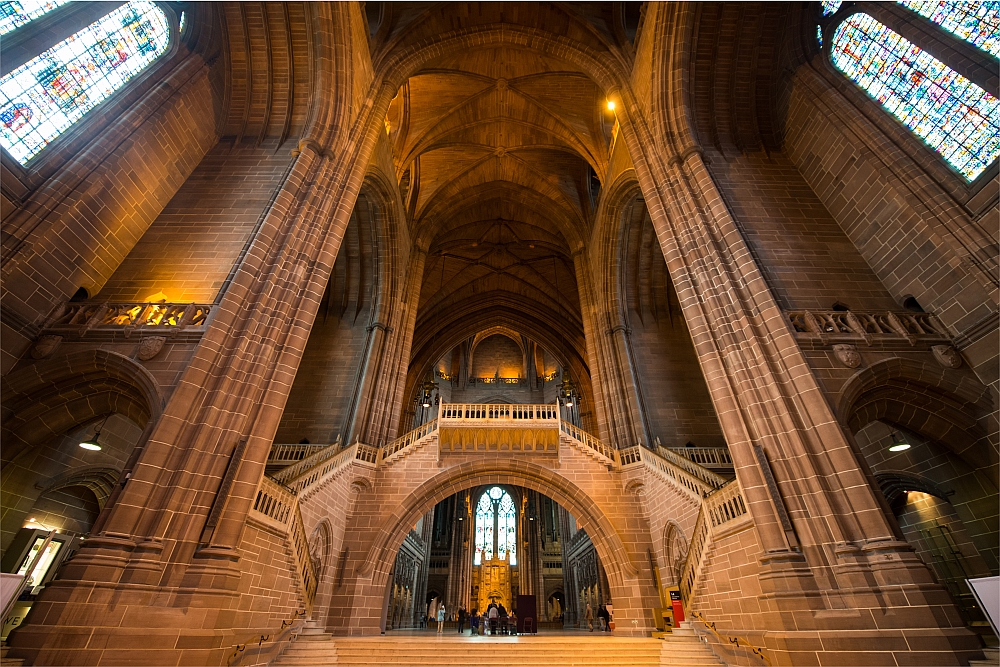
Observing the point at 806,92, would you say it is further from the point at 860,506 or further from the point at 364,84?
the point at 364,84

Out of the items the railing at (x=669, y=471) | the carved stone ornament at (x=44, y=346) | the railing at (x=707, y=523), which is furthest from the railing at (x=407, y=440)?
the carved stone ornament at (x=44, y=346)

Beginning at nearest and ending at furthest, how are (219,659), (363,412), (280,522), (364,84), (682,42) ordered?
(219,659), (280,522), (682,42), (364,84), (363,412)

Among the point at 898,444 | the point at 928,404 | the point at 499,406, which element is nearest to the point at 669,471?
the point at 898,444

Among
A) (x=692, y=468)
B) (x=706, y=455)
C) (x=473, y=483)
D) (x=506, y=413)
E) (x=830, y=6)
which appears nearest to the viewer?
(x=830, y=6)

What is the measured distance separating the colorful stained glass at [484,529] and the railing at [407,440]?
15829 mm

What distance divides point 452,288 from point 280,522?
59.5 ft

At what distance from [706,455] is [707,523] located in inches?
214

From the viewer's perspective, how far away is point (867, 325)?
842cm

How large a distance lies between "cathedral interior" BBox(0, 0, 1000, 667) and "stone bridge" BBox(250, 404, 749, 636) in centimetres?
10

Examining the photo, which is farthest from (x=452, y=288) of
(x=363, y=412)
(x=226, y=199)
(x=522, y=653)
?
(x=522, y=653)

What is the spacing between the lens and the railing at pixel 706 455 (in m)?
14.1

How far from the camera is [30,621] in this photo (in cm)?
525

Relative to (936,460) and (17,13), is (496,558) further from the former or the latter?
(17,13)

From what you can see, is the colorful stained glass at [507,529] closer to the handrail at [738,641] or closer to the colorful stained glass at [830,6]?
the handrail at [738,641]
